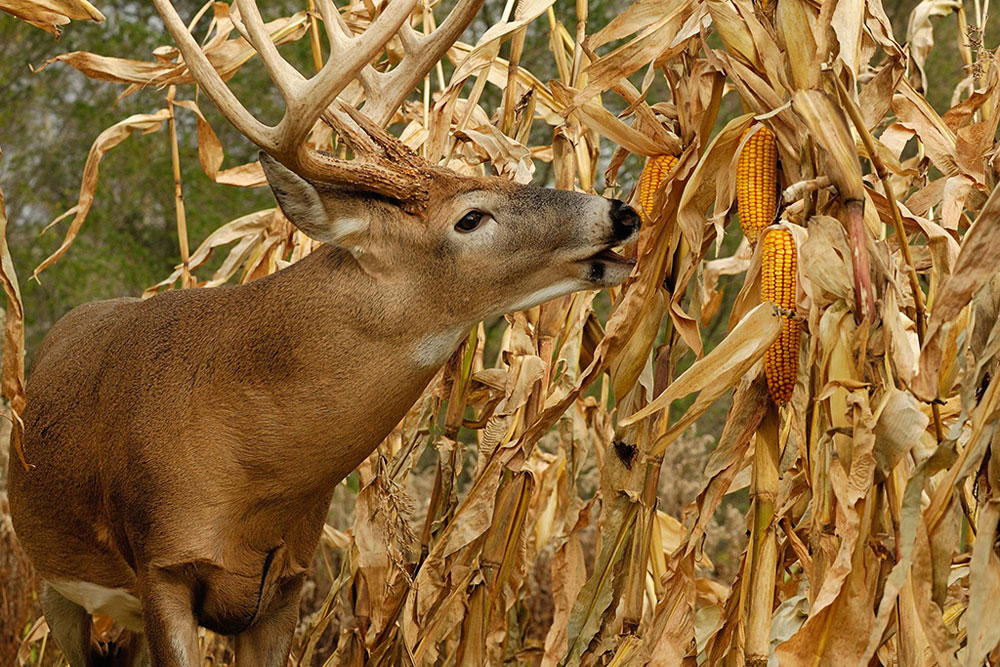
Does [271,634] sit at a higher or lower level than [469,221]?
lower

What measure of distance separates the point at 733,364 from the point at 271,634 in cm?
176

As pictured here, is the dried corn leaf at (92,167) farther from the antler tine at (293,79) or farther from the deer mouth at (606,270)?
the deer mouth at (606,270)

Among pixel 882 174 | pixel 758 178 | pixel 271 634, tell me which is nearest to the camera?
pixel 882 174

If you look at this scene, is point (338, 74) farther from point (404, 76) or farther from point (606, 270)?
point (606, 270)

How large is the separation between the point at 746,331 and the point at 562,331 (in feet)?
4.83

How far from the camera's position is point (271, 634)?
3.93 m

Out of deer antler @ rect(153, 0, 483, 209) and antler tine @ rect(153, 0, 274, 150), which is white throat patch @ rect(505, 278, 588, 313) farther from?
antler tine @ rect(153, 0, 274, 150)

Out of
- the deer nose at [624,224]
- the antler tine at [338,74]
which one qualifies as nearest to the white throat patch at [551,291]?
the deer nose at [624,224]

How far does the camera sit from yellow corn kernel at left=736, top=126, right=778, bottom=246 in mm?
3328

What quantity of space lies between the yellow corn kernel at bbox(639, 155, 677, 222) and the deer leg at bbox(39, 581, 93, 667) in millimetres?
2536

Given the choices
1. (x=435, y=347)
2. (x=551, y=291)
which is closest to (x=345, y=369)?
(x=435, y=347)

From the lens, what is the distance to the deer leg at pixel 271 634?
3896mm

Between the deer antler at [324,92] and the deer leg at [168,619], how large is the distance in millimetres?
1196

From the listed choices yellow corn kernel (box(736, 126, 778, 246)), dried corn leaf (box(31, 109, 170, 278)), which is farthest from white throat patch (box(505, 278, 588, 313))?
dried corn leaf (box(31, 109, 170, 278))
